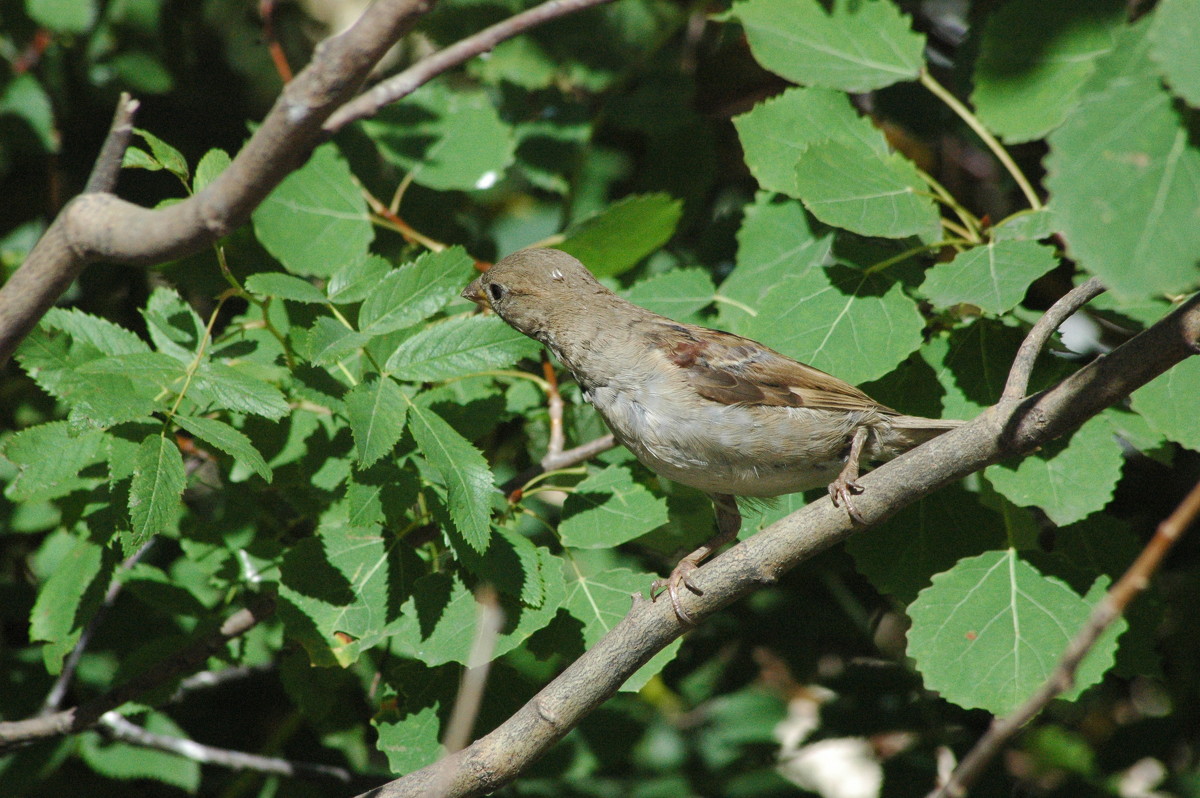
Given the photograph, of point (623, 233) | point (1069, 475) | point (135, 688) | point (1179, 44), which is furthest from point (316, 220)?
point (1179, 44)

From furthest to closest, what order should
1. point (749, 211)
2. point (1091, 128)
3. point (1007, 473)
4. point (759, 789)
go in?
point (759, 789)
point (749, 211)
point (1007, 473)
point (1091, 128)

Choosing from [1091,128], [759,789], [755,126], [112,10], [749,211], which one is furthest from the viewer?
[112,10]

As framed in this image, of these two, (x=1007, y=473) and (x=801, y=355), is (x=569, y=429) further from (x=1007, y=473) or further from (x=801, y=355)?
(x=1007, y=473)

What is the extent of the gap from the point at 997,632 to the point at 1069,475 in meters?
0.48

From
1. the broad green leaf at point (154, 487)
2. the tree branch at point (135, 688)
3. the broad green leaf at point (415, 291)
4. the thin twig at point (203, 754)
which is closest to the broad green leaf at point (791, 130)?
the broad green leaf at point (415, 291)

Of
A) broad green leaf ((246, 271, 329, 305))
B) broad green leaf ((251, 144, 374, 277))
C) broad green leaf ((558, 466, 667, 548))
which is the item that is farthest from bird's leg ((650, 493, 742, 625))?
broad green leaf ((251, 144, 374, 277))

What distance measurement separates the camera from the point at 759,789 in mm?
3848

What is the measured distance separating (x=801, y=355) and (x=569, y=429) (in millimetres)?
916

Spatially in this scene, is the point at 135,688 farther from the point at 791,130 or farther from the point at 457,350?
the point at 791,130

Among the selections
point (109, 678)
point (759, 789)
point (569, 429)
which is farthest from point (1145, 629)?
point (109, 678)

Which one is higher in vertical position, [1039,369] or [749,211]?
[749,211]

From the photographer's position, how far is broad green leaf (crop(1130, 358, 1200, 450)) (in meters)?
2.63

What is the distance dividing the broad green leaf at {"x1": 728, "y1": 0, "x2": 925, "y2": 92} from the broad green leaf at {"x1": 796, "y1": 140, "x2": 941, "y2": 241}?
385mm

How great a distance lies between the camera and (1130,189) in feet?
5.94
